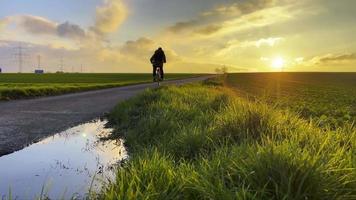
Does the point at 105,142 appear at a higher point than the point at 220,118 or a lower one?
lower

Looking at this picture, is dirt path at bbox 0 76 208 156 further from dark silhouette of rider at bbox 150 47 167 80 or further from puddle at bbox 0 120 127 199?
dark silhouette of rider at bbox 150 47 167 80

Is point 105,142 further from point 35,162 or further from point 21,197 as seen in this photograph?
point 21,197

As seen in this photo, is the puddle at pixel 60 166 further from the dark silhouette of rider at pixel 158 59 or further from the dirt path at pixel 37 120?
the dark silhouette of rider at pixel 158 59

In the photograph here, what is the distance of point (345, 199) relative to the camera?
484cm

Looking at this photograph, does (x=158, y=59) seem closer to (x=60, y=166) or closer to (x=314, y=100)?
(x=314, y=100)

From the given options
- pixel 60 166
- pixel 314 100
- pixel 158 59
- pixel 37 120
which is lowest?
pixel 314 100

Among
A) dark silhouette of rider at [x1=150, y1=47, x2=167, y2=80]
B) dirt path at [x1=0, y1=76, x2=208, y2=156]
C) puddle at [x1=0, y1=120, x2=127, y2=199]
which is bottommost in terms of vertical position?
puddle at [x1=0, y1=120, x2=127, y2=199]

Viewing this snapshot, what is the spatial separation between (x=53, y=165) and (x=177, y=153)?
7.27 ft

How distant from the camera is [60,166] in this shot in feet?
26.6

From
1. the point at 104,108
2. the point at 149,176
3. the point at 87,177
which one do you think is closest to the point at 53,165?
the point at 87,177

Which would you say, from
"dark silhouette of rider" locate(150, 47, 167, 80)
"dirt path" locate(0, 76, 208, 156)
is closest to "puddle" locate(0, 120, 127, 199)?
"dirt path" locate(0, 76, 208, 156)

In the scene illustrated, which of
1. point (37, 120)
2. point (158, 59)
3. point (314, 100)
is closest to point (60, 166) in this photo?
point (37, 120)

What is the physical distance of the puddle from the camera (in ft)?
21.3

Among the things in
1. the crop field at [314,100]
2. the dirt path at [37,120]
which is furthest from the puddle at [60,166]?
the crop field at [314,100]
